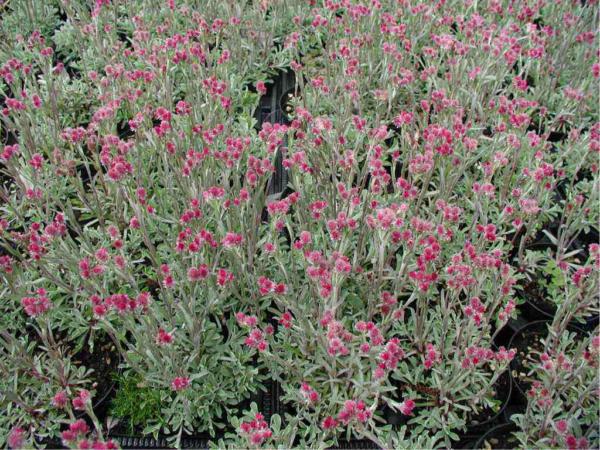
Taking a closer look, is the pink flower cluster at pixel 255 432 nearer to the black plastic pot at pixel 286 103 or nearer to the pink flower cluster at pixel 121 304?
the pink flower cluster at pixel 121 304

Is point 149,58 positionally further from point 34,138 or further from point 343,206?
point 343,206

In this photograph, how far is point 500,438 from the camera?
2.12m

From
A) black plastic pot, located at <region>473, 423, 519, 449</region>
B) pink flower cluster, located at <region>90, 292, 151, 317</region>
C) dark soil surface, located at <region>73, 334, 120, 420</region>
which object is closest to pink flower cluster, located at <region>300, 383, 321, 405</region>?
pink flower cluster, located at <region>90, 292, 151, 317</region>

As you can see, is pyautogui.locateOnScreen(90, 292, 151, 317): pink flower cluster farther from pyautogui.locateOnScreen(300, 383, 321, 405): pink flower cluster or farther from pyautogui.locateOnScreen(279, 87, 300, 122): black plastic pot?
pyautogui.locateOnScreen(279, 87, 300, 122): black plastic pot

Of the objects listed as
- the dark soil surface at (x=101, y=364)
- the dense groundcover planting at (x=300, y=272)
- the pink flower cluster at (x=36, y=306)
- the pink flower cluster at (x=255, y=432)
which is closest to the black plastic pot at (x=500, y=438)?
the dense groundcover planting at (x=300, y=272)

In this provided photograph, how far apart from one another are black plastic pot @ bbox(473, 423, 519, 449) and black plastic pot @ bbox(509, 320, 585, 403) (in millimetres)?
175

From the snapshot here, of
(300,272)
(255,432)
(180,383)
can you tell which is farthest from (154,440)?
Answer: (300,272)

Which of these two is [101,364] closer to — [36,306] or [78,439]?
[36,306]

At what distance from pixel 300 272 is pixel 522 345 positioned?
1.13 meters

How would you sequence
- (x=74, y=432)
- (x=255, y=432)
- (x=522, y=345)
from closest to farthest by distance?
(x=74, y=432) → (x=255, y=432) → (x=522, y=345)

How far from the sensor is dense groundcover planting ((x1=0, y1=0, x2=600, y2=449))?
194cm

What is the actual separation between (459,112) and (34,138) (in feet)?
8.05

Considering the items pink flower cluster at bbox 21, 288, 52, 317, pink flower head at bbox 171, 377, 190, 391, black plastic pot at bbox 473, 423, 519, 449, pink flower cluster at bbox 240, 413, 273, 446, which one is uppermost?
pink flower cluster at bbox 21, 288, 52, 317

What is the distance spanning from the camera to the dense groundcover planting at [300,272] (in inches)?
76.5
